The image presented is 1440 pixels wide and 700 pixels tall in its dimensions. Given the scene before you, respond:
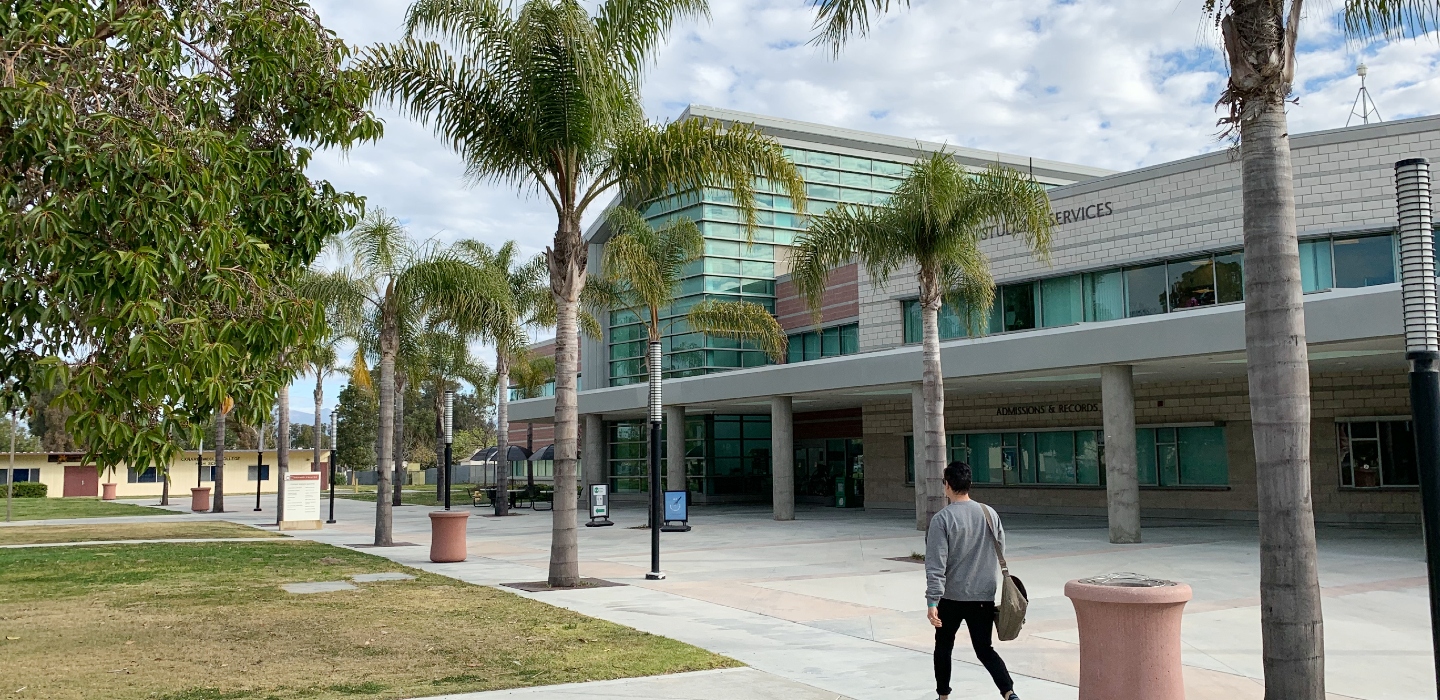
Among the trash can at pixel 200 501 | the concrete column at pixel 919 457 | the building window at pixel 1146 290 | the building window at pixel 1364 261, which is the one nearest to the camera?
the concrete column at pixel 919 457

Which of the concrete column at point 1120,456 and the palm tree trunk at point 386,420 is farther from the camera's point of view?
the palm tree trunk at point 386,420

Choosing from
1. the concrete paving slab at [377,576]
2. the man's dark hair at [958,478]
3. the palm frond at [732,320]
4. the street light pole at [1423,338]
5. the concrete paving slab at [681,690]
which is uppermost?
the palm frond at [732,320]

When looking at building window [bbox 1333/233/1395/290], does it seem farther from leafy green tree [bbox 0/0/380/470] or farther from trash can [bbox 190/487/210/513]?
trash can [bbox 190/487/210/513]

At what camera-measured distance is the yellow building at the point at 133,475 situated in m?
65.4

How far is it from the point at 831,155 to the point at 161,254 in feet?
119

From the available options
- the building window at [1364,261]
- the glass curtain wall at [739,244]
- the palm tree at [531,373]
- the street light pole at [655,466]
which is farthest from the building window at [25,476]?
the building window at [1364,261]

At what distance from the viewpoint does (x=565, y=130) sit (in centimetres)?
1516

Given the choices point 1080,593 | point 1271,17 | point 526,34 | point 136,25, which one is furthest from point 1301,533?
point 526,34

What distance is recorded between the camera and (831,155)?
4100cm

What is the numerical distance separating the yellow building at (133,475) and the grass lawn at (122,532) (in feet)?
105

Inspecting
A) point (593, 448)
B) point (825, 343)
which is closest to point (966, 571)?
point (825, 343)

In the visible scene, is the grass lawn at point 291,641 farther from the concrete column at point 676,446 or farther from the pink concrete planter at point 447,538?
the concrete column at point 676,446

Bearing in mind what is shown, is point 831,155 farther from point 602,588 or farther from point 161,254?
point 161,254

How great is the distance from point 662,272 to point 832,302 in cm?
1036
